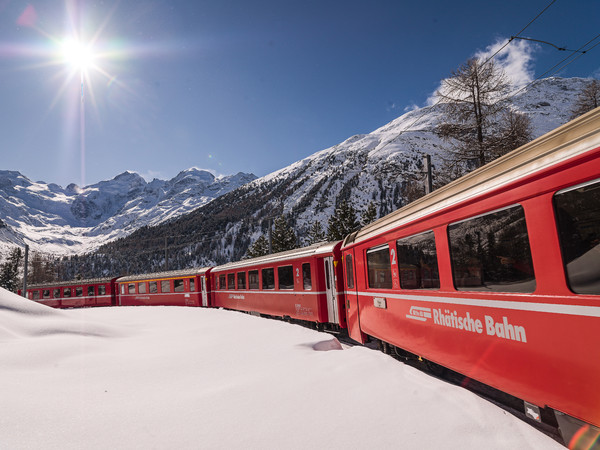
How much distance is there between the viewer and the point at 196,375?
6039mm

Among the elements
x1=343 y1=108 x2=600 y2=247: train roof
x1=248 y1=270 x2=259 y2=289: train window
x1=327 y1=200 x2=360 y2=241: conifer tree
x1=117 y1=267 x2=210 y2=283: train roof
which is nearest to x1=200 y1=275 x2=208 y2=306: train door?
x1=117 y1=267 x2=210 y2=283: train roof

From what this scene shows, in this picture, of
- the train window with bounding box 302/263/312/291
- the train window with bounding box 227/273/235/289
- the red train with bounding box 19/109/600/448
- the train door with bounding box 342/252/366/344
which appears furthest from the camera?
the train window with bounding box 227/273/235/289

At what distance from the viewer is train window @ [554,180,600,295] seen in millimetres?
2693

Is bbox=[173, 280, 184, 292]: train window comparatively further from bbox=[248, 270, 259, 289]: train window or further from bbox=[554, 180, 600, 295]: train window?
bbox=[554, 180, 600, 295]: train window

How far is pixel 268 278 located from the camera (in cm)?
1466

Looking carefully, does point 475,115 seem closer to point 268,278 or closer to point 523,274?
point 268,278

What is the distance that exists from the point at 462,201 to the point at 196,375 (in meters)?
5.00

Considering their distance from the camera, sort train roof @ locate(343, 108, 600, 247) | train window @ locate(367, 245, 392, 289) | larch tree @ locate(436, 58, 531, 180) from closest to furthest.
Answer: train roof @ locate(343, 108, 600, 247) < train window @ locate(367, 245, 392, 289) < larch tree @ locate(436, 58, 531, 180)

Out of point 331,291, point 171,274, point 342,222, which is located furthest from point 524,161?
point 342,222

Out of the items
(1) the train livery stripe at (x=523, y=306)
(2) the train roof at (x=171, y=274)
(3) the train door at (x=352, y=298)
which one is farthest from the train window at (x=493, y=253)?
(2) the train roof at (x=171, y=274)

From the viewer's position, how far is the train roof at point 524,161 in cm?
291

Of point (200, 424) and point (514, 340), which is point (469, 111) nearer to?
point (514, 340)

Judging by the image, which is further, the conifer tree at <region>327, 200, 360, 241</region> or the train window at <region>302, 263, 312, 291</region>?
the conifer tree at <region>327, 200, 360, 241</region>

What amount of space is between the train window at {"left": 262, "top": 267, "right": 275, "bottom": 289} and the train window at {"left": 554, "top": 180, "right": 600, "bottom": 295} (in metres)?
11.8
